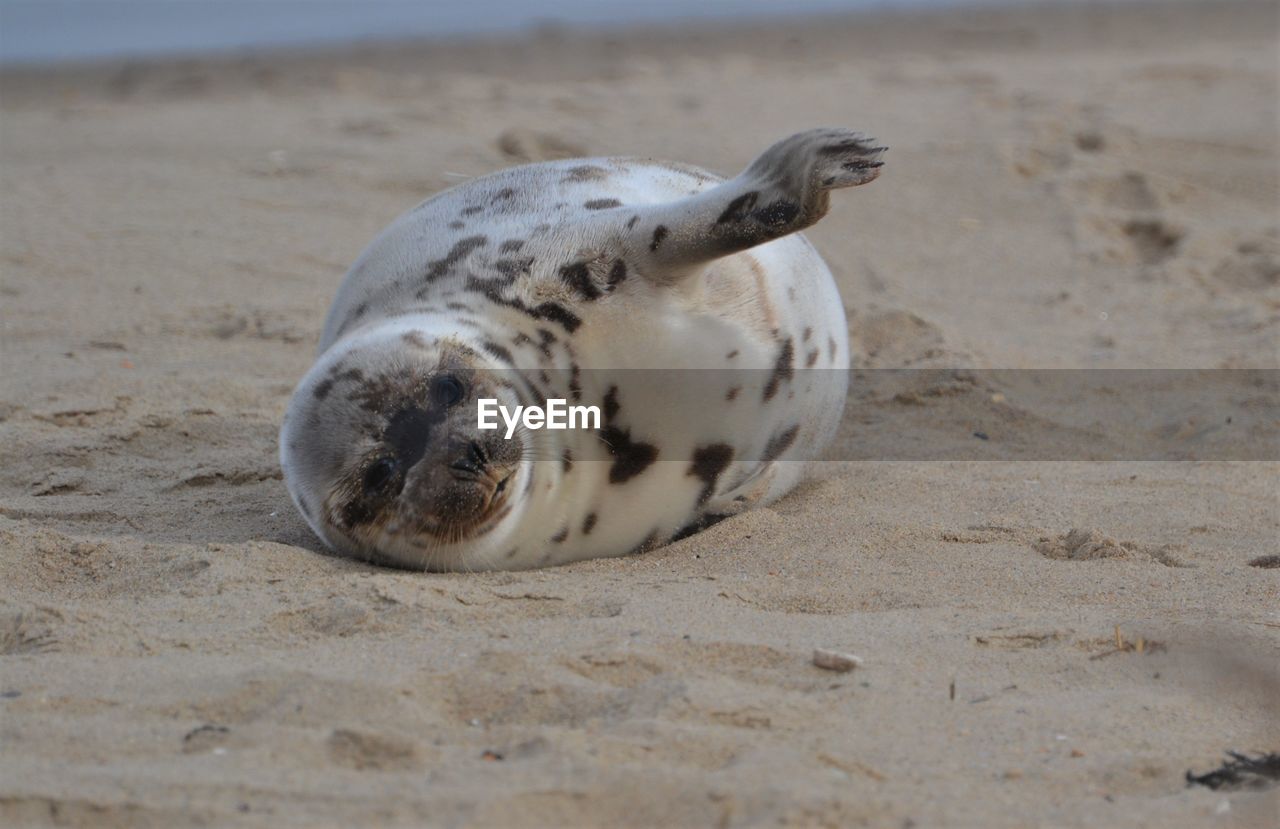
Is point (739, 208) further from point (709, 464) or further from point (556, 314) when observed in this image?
point (709, 464)

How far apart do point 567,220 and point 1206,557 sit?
5.80ft

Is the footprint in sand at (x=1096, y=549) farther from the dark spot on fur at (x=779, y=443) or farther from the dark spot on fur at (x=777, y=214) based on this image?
the dark spot on fur at (x=777, y=214)

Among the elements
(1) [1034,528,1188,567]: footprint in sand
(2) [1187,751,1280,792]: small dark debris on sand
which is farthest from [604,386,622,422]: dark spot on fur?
(2) [1187,751,1280,792]: small dark debris on sand

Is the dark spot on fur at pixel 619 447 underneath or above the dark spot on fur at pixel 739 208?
underneath

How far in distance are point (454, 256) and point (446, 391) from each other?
649mm

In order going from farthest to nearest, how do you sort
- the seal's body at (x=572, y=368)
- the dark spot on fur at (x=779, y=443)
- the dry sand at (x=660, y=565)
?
the dark spot on fur at (x=779, y=443)
the seal's body at (x=572, y=368)
the dry sand at (x=660, y=565)

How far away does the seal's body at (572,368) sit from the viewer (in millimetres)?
3545

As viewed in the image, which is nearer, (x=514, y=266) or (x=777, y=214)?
(x=777, y=214)

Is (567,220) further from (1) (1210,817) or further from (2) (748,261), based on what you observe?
(1) (1210,817)

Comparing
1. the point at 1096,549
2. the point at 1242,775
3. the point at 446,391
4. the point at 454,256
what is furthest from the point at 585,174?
the point at 1242,775

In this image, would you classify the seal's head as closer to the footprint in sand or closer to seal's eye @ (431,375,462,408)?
seal's eye @ (431,375,462,408)

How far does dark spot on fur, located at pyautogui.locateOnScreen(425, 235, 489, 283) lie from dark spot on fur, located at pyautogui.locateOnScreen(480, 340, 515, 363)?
38 cm

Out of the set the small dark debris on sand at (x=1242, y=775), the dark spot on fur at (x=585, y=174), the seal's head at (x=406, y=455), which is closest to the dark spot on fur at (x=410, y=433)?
the seal's head at (x=406, y=455)

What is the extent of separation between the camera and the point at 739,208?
153 inches
